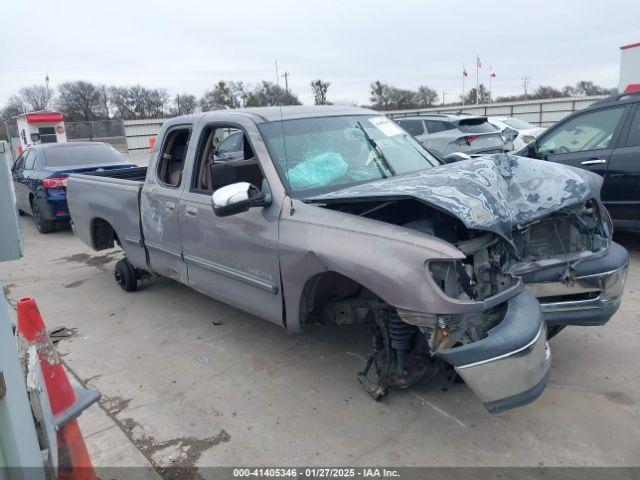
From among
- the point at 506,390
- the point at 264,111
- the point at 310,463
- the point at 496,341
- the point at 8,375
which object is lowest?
the point at 310,463

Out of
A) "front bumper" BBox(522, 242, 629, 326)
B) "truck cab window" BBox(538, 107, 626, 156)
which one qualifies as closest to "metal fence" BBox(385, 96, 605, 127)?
"truck cab window" BBox(538, 107, 626, 156)

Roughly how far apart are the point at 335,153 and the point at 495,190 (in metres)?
1.29

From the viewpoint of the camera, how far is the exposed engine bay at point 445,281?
2.71 meters

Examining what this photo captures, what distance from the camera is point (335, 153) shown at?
3.92m

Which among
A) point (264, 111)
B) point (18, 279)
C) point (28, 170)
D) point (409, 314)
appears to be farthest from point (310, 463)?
point (28, 170)

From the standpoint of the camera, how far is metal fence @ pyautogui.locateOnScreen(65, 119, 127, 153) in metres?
29.5

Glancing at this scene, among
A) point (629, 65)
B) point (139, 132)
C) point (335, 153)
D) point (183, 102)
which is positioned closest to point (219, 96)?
point (183, 102)

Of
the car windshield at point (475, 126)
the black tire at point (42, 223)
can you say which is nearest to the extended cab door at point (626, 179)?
the car windshield at point (475, 126)

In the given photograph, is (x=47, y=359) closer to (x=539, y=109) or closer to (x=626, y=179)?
(x=626, y=179)

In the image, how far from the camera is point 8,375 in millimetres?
1753

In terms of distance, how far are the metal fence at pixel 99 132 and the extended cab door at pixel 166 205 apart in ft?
86.2

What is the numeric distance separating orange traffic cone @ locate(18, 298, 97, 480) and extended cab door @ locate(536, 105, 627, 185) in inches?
226

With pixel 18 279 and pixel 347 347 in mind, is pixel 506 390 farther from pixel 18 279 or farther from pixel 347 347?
pixel 18 279

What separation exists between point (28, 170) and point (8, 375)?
31.4 ft
